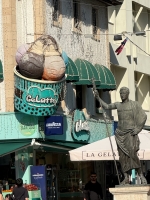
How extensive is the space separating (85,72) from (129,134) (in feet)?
40.7

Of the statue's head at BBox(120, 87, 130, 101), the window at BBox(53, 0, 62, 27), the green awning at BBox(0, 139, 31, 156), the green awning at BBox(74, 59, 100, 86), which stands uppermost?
the window at BBox(53, 0, 62, 27)

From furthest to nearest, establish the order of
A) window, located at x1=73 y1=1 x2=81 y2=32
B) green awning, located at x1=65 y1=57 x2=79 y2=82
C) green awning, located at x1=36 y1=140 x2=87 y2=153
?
window, located at x1=73 y1=1 x2=81 y2=32
green awning, located at x1=65 y1=57 x2=79 y2=82
green awning, located at x1=36 y1=140 x2=87 y2=153

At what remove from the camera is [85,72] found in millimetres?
33094

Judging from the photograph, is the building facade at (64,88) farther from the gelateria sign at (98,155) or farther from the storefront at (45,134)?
the gelateria sign at (98,155)

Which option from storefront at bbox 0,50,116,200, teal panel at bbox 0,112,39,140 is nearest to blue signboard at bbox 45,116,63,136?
storefront at bbox 0,50,116,200

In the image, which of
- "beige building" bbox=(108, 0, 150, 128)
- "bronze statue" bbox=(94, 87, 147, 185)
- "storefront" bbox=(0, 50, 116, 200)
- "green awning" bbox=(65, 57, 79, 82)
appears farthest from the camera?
"beige building" bbox=(108, 0, 150, 128)

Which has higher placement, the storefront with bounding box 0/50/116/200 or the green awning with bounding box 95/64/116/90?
the green awning with bounding box 95/64/116/90

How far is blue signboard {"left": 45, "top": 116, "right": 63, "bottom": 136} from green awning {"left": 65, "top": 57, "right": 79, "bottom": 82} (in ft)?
4.91

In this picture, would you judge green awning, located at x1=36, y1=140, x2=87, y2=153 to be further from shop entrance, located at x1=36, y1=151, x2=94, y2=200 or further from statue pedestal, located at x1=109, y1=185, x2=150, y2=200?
statue pedestal, located at x1=109, y1=185, x2=150, y2=200

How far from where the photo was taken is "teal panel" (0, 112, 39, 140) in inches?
1190

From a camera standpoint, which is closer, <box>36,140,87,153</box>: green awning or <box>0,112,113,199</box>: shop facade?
<box>0,112,113,199</box>: shop facade

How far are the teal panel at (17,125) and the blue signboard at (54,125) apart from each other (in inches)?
15.9

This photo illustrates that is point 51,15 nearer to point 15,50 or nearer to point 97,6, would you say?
point 15,50

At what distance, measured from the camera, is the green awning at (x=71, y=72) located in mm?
31372
